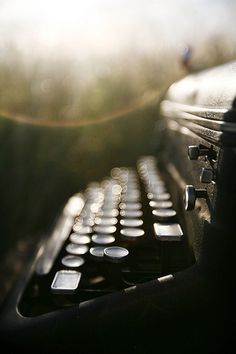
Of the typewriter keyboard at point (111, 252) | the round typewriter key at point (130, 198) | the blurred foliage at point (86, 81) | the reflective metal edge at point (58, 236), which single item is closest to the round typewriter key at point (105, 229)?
the typewriter keyboard at point (111, 252)

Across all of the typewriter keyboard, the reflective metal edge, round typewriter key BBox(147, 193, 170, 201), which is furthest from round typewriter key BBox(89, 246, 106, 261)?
round typewriter key BBox(147, 193, 170, 201)

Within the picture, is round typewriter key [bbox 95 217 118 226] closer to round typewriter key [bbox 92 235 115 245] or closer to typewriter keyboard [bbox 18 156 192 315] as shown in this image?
typewriter keyboard [bbox 18 156 192 315]

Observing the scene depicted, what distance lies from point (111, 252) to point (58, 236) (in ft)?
3.89

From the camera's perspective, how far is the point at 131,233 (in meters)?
2.80

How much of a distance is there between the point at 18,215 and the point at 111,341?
4066 mm

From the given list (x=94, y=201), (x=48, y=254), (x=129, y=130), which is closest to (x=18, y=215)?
(x=94, y=201)

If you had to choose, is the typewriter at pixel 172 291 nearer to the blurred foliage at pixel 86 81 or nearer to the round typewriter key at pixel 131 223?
the round typewriter key at pixel 131 223

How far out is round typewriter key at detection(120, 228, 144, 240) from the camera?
107 inches

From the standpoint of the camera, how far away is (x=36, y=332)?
2.16 metres

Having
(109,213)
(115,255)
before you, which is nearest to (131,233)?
(115,255)

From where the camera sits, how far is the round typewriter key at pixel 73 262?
281 cm

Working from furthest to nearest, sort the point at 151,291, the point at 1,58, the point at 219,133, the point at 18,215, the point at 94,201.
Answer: the point at 1,58 < the point at 18,215 < the point at 94,201 < the point at 151,291 < the point at 219,133

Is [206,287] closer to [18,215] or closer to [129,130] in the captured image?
[18,215]

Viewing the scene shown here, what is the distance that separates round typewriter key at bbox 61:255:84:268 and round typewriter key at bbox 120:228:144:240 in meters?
0.39
